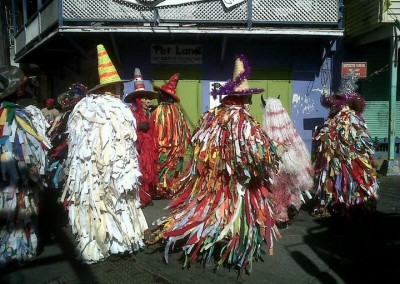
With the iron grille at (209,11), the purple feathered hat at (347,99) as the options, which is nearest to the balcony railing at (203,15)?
the iron grille at (209,11)

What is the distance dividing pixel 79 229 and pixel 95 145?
847mm

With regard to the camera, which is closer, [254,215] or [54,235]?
[254,215]

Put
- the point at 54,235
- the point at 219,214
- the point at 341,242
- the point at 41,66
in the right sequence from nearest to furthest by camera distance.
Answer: the point at 219,214, the point at 341,242, the point at 54,235, the point at 41,66

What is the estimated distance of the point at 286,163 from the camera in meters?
4.62

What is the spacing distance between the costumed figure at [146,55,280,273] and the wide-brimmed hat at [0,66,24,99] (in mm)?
1917

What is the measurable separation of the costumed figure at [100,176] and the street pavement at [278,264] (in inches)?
9.5

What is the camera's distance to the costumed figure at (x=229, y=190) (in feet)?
11.5

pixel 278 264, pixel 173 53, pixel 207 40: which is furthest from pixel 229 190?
pixel 207 40

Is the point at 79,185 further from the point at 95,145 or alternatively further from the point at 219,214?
the point at 219,214

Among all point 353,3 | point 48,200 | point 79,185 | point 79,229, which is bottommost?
point 48,200

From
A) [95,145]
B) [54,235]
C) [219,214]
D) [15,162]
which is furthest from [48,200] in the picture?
[219,214]

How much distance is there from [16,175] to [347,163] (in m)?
4.22

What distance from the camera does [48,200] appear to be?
692cm

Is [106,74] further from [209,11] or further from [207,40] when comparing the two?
[207,40]
